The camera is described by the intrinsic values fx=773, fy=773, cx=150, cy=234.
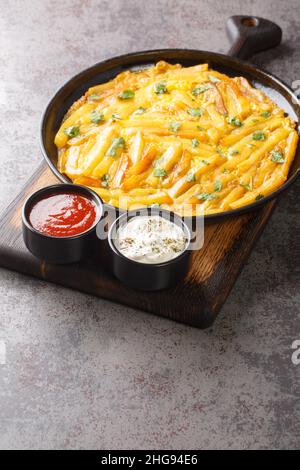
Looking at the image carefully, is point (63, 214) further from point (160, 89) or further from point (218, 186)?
point (160, 89)

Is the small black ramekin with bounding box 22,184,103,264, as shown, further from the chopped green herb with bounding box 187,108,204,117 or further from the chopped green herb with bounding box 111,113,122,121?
the chopped green herb with bounding box 187,108,204,117

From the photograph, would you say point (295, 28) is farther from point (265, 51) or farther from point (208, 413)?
point (208, 413)

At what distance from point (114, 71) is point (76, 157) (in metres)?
1.05

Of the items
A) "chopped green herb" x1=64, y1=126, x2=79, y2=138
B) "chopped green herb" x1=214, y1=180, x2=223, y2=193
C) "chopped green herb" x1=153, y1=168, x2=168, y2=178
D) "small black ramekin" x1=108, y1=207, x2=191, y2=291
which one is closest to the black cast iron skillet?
"chopped green herb" x1=64, y1=126, x2=79, y2=138

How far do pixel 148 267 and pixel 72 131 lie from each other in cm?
144

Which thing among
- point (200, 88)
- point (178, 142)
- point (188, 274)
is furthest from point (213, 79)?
point (188, 274)

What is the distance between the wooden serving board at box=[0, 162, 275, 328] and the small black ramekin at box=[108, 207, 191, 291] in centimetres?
10

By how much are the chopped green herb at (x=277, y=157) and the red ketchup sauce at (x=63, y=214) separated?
4.23 ft

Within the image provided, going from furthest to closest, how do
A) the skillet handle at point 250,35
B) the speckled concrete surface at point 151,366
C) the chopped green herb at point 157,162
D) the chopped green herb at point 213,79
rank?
the skillet handle at point 250,35 → the chopped green herb at point 213,79 → the chopped green herb at point 157,162 → the speckled concrete surface at point 151,366

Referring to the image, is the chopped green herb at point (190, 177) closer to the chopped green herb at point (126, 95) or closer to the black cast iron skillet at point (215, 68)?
the black cast iron skillet at point (215, 68)

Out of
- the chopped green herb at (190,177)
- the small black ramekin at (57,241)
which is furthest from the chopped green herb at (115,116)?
the small black ramekin at (57,241)

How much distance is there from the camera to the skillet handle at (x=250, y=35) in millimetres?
6227

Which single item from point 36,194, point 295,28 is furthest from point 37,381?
point 295,28

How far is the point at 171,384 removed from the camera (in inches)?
163
